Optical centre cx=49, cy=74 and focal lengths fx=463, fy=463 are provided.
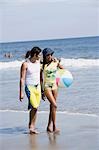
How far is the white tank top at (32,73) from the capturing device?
738cm

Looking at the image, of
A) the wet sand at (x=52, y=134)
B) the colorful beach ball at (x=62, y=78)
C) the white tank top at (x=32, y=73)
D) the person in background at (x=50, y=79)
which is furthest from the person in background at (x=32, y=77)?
the colorful beach ball at (x=62, y=78)

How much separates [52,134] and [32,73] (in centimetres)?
102

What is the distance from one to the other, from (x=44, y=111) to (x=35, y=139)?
3.09 m

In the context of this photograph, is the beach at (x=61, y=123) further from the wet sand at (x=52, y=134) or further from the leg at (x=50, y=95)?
the leg at (x=50, y=95)

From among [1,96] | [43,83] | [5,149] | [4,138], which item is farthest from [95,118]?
[1,96]

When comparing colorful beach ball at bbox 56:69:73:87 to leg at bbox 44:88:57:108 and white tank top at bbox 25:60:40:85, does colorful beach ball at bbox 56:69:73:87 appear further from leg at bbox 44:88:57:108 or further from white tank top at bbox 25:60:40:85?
white tank top at bbox 25:60:40:85

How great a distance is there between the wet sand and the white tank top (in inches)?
32.9

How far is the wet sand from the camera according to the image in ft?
20.9

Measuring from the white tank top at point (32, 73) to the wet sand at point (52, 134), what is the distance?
32.9 inches

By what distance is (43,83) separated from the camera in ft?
24.7

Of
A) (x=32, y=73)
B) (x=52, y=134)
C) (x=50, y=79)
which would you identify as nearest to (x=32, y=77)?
(x=32, y=73)

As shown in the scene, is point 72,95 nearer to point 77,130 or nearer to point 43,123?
point 43,123

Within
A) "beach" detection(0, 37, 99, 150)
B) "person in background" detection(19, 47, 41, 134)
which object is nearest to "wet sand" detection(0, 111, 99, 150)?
"beach" detection(0, 37, 99, 150)

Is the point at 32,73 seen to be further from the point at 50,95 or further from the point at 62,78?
the point at 62,78
